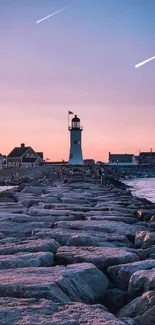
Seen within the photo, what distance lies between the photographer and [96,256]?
3.98 m

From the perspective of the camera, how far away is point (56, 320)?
247 centimetres

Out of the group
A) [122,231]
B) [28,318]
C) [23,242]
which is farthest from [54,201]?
[28,318]

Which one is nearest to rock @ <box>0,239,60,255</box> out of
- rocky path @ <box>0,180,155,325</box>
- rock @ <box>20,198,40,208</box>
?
rocky path @ <box>0,180,155,325</box>

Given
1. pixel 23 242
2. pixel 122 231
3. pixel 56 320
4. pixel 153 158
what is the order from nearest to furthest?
pixel 56 320 < pixel 23 242 < pixel 122 231 < pixel 153 158

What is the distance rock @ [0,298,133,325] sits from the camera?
2.45 meters

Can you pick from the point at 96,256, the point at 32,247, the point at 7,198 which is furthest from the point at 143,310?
the point at 7,198

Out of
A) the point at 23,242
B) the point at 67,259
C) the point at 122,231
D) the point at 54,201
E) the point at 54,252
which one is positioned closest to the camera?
the point at 67,259

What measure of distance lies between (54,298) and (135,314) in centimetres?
52

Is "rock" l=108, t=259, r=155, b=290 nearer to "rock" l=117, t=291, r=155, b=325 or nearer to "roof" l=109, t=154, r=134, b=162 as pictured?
"rock" l=117, t=291, r=155, b=325

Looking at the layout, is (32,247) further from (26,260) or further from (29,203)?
(29,203)

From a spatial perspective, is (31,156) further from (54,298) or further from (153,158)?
(54,298)

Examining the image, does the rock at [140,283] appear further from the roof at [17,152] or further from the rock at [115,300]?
the roof at [17,152]

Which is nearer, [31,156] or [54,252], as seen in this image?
[54,252]

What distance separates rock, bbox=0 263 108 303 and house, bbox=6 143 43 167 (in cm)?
5815
